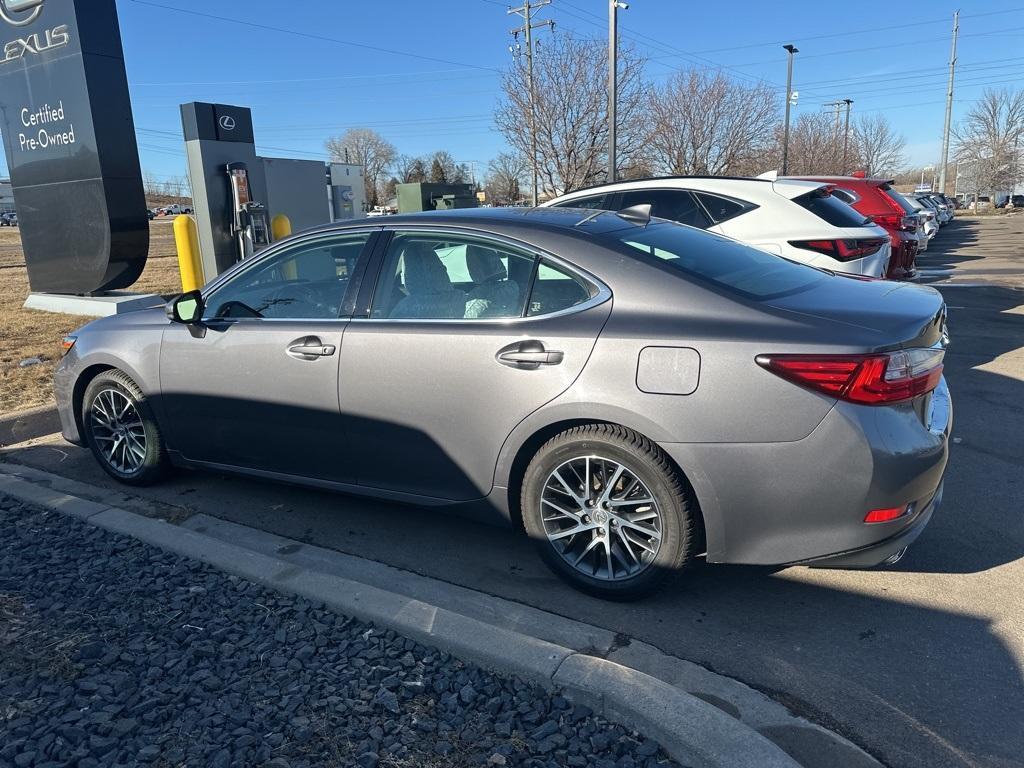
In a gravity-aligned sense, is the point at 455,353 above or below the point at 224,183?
below

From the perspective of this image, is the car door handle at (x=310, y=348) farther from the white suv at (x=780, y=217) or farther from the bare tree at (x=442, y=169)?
the bare tree at (x=442, y=169)

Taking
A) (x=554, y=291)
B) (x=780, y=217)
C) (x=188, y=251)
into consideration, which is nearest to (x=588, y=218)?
(x=554, y=291)

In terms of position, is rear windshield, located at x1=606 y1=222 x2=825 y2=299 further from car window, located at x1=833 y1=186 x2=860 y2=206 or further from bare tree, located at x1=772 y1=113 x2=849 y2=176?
bare tree, located at x1=772 y1=113 x2=849 y2=176

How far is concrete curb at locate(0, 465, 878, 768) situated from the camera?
7.36 ft

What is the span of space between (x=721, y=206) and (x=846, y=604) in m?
4.73

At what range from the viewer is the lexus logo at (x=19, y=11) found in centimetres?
1066

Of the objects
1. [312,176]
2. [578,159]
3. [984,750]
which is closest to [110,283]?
[312,176]

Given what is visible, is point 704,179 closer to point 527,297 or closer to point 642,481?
point 527,297

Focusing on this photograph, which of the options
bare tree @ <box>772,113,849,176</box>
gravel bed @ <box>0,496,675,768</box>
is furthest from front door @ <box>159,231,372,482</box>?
bare tree @ <box>772,113,849,176</box>

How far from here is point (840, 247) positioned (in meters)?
6.65

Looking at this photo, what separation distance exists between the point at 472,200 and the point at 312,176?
367 inches

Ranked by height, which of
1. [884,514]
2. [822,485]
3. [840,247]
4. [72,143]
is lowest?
[884,514]

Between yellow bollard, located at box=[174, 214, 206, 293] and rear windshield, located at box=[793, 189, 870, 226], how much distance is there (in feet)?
24.1

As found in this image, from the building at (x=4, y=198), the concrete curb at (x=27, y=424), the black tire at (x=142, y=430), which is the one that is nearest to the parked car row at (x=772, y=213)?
the black tire at (x=142, y=430)
